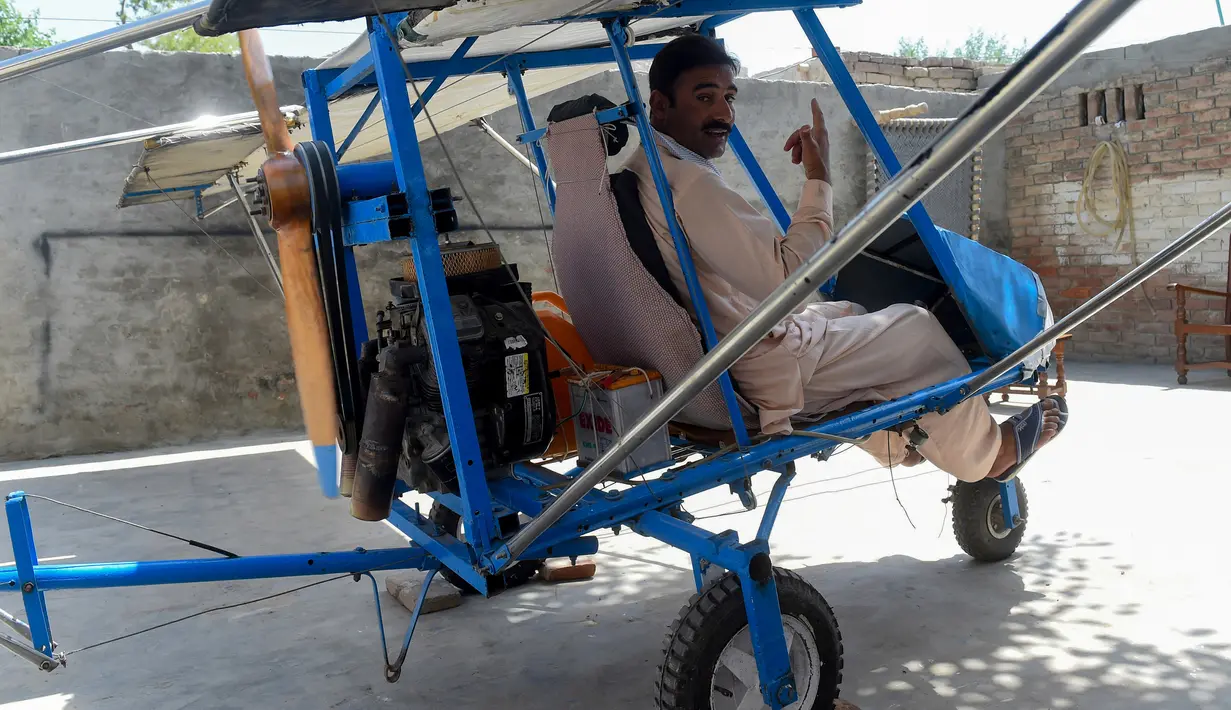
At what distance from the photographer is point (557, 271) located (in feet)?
10.5

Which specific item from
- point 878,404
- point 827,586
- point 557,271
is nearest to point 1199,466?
point 827,586

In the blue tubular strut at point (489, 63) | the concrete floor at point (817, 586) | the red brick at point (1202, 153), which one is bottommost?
the concrete floor at point (817, 586)

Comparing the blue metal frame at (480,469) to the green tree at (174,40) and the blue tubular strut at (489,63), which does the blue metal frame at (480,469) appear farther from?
the green tree at (174,40)

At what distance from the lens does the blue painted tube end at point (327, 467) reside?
7.04 ft

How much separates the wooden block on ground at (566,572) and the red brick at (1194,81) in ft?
28.1

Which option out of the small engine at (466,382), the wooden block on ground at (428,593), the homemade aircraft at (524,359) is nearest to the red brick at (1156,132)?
the homemade aircraft at (524,359)

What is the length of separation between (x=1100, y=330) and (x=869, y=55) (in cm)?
429

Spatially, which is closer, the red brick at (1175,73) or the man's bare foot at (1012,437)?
the man's bare foot at (1012,437)

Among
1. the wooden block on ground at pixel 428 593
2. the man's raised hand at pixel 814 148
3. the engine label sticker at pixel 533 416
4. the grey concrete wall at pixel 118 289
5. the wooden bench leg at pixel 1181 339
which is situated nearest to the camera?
the engine label sticker at pixel 533 416

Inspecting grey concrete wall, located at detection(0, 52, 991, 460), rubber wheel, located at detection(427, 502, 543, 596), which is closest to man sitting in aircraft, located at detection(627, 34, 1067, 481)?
rubber wheel, located at detection(427, 502, 543, 596)

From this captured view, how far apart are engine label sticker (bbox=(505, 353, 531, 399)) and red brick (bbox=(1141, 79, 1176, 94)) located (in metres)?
9.43

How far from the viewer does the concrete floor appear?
2.96 metres

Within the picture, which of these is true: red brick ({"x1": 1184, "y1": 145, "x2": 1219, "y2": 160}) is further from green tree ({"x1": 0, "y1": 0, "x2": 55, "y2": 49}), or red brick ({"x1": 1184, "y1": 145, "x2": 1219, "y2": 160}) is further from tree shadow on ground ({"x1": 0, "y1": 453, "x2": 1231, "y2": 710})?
green tree ({"x1": 0, "y1": 0, "x2": 55, "y2": 49})

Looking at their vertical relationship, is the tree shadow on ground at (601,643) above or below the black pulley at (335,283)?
below
